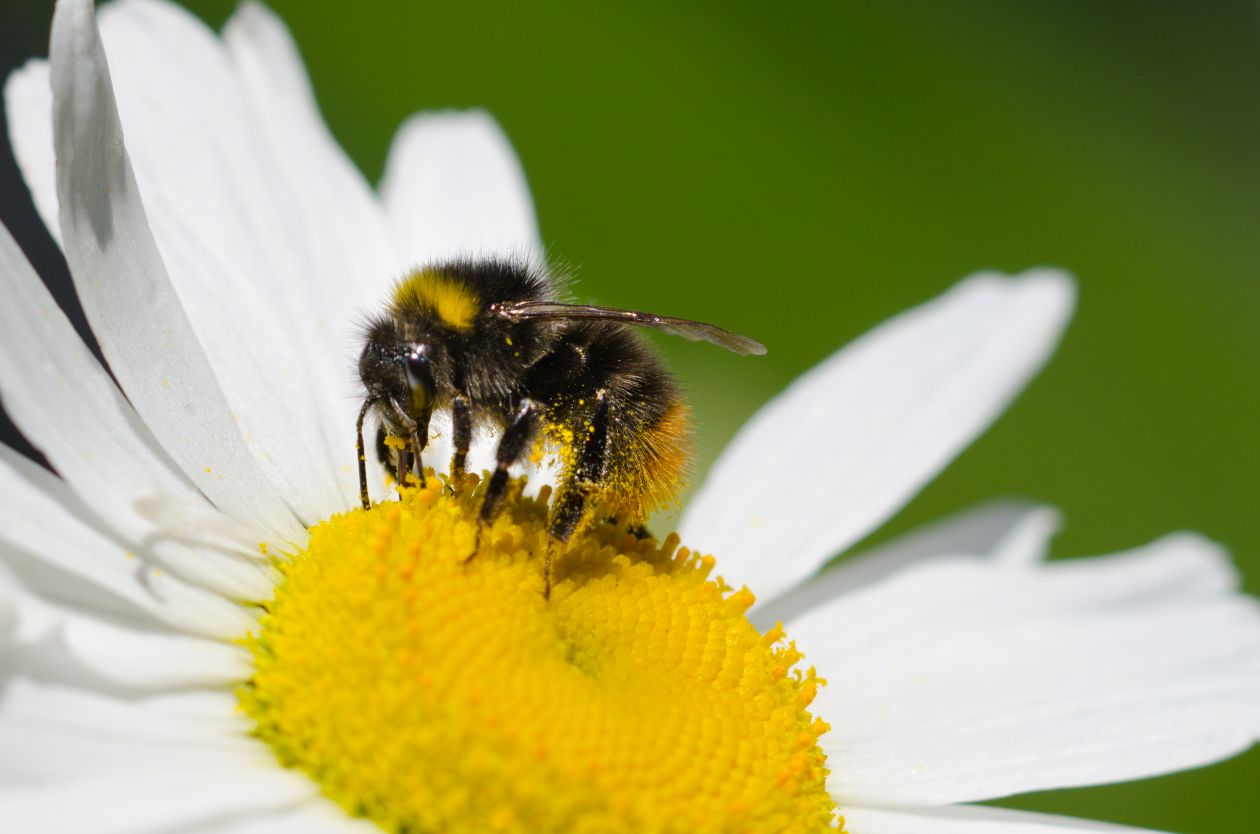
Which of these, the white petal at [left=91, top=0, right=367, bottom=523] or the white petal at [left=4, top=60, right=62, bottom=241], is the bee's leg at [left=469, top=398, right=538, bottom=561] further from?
the white petal at [left=4, top=60, right=62, bottom=241]

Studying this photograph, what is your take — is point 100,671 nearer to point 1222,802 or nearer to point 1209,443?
point 1222,802

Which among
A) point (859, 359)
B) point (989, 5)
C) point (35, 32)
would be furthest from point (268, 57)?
point (989, 5)

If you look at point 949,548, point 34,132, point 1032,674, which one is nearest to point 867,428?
point 949,548

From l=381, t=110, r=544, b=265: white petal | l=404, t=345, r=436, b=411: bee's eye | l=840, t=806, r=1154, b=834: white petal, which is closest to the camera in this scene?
l=404, t=345, r=436, b=411: bee's eye

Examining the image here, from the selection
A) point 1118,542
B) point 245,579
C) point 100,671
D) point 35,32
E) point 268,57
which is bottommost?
point 100,671

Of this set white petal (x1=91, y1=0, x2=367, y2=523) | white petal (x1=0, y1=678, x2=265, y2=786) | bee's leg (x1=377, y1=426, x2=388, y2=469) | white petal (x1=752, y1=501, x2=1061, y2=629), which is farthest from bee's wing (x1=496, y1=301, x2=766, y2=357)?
white petal (x1=752, y1=501, x2=1061, y2=629)

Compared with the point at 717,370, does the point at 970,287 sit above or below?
below

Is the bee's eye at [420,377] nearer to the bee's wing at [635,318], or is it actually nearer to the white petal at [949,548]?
the bee's wing at [635,318]
